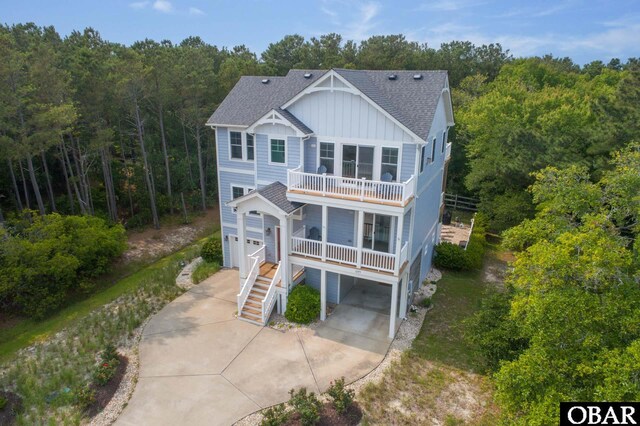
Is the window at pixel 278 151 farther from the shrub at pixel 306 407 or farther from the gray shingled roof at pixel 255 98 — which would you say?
the shrub at pixel 306 407

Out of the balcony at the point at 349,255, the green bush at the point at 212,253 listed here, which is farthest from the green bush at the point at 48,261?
the balcony at the point at 349,255

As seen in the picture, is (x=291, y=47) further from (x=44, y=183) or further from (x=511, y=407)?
(x=511, y=407)

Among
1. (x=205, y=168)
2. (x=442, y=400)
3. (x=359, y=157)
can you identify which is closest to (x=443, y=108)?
(x=359, y=157)

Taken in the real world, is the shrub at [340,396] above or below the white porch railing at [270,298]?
below

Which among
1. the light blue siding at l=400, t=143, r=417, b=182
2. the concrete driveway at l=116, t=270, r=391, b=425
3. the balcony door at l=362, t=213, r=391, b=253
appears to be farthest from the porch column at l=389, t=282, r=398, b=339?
the light blue siding at l=400, t=143, r=417, b=182

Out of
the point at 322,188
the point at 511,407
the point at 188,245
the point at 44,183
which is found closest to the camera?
the point at 511,407

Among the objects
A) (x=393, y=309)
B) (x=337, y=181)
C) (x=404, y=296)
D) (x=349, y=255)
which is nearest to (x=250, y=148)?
(x=337, y=181)

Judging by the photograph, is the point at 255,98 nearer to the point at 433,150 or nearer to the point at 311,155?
the point at 311,155
